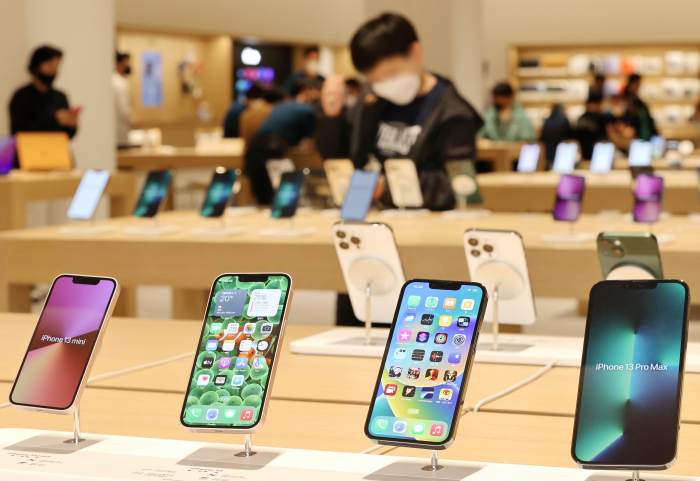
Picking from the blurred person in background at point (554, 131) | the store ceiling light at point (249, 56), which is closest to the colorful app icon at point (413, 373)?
the blurred person in background at point (554, 131)

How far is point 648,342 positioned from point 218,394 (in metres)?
0.51

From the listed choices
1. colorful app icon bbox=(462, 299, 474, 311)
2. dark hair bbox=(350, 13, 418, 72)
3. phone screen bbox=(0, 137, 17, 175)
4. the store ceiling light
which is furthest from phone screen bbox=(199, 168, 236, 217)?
the store ceiling light

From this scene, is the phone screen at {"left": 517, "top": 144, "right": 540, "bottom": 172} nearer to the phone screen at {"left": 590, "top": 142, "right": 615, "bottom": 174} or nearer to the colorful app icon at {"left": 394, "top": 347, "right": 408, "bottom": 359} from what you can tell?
the phone screen at {"left": 590, "top": 142, "right": 615, "bottom": 174}

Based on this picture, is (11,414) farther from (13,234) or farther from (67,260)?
(13,234)

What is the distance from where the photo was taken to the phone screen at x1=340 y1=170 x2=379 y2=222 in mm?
3672

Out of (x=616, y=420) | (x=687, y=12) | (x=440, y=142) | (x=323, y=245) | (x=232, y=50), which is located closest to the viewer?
(x=616, y=420)

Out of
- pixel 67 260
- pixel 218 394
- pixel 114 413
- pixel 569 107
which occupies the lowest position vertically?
pixel 569 107

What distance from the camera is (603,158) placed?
6.97m

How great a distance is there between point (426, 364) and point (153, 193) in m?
2.59

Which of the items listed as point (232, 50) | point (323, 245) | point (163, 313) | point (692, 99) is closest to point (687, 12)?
point (692, 99)

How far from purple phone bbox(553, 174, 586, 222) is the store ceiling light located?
12.5 metres

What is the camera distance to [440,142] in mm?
4039

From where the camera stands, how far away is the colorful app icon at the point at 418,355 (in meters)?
1.29

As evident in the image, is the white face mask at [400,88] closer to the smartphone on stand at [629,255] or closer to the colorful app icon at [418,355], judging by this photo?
the smartphone on stand at [629,255]
